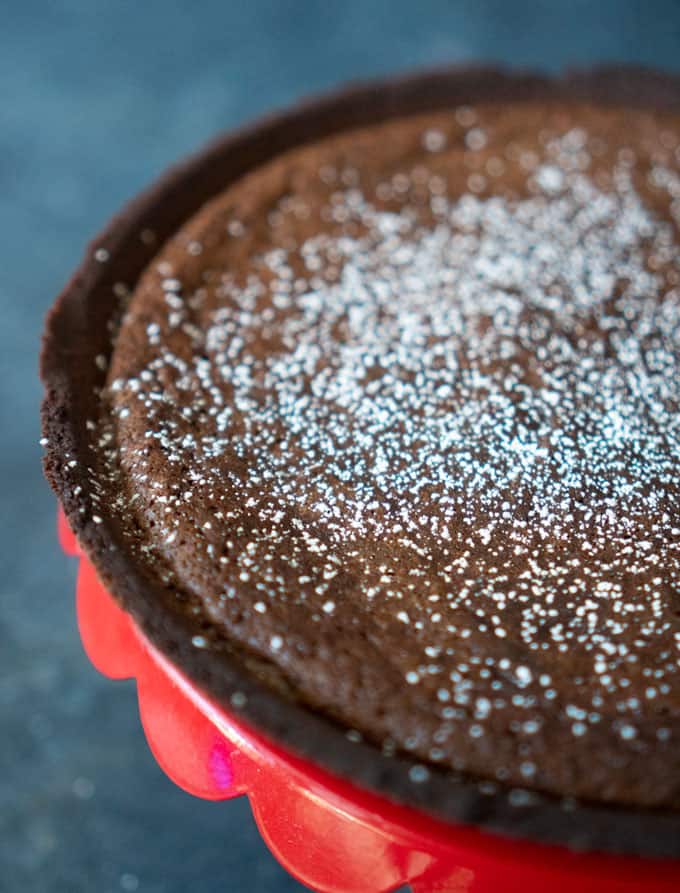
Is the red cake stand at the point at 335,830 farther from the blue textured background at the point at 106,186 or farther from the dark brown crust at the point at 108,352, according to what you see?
A: the blue textured background at the point at 106,186

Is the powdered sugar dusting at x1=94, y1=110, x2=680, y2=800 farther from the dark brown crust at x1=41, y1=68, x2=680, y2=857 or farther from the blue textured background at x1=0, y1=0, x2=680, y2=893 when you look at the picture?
the blue textured background at x1=0, y1=0, x2=680, y2=893

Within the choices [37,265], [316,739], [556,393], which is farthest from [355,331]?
[37,265]

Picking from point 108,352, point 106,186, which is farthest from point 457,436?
point 106,186

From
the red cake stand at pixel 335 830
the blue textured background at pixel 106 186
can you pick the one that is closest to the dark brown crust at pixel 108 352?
the red cake stand at pixel 335 830

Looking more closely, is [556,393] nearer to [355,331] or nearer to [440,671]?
[355,331]

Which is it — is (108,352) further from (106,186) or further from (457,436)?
(106,186)

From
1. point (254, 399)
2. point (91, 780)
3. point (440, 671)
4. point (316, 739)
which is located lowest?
point (91, 780)
